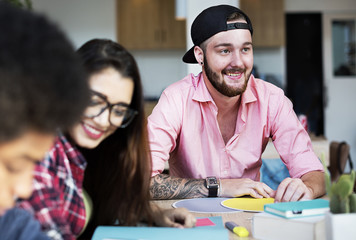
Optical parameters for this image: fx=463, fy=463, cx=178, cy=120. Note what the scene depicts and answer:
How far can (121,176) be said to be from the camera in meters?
1.29

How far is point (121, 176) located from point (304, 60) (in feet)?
20.1

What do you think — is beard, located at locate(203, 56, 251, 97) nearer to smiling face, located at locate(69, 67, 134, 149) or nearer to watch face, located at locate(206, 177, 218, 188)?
watch face, located at locate(206, 177, 218, 188)

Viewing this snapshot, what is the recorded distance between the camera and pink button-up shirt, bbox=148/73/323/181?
6.77 ft

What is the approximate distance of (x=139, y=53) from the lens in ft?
22.8

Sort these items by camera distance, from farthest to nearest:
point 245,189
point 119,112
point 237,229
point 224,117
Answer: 1. point 224,117
2. point 245,189
3. point 237,229
4. point 119,112

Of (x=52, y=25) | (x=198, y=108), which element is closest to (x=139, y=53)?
(x=198, y=108)

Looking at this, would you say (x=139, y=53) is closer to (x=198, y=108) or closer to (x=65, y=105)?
(x=198, y=108)

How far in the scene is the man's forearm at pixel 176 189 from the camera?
1800mm

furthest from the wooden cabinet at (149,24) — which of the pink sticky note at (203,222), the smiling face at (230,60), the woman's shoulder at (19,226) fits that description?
the woman's shoulder at (19,226)

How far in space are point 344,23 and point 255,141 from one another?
220 inches

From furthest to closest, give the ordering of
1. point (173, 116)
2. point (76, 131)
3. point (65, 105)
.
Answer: point (173, 116)
point (76, 131)
point (65, 105)

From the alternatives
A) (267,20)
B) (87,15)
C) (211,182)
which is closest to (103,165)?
(211,182)

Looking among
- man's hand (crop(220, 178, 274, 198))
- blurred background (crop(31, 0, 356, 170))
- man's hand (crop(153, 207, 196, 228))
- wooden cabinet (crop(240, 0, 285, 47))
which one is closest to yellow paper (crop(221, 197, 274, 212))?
man's hand (crop(220, 178, 274, 198))

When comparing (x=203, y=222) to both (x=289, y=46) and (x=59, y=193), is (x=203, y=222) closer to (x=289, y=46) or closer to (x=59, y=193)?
(x=59, y=193)
